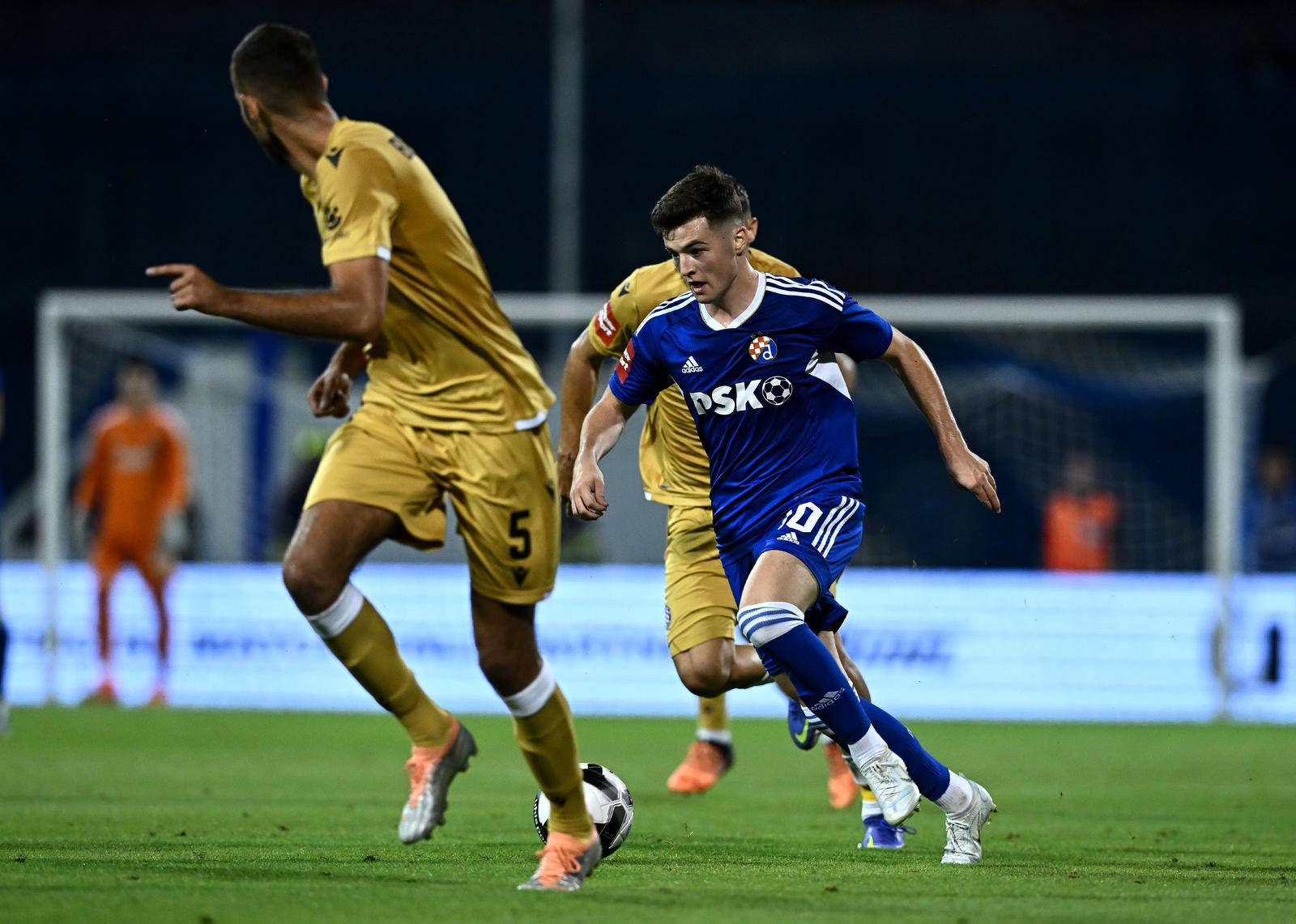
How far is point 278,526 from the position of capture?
51.4ft

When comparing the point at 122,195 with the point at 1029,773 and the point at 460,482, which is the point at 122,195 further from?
the point at 460,482

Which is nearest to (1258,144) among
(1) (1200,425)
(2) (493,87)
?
(1) (1200,425)

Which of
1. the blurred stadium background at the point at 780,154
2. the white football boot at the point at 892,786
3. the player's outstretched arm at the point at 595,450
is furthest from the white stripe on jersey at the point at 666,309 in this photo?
the blurred stadium background at the point at 780,154

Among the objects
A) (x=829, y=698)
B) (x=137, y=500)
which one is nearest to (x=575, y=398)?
(x=829, y=698)

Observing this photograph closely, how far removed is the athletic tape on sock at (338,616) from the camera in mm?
4816

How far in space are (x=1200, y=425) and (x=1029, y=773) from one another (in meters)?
13.1

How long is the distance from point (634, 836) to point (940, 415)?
2004mm

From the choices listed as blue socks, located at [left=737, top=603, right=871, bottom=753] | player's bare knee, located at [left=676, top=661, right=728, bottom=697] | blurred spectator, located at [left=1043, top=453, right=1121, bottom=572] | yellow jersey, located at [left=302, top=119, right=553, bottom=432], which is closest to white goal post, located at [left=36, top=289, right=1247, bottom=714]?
blurred spectator, located at [left=1043, top=453, right=1121, bottom=572]

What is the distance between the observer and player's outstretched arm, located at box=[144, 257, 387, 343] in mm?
4434

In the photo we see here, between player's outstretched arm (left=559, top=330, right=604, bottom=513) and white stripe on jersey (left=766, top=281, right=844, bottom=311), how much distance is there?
1003 millimetres

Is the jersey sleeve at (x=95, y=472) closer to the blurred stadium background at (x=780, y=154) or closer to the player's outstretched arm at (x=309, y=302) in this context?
the blurred stadium background at (x=780, y=154)

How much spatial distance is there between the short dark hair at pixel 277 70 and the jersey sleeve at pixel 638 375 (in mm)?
1428

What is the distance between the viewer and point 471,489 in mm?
4879

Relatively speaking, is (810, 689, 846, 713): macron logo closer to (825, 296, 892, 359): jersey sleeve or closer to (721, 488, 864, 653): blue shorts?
(721, 488, 864, 653): blue shorts
